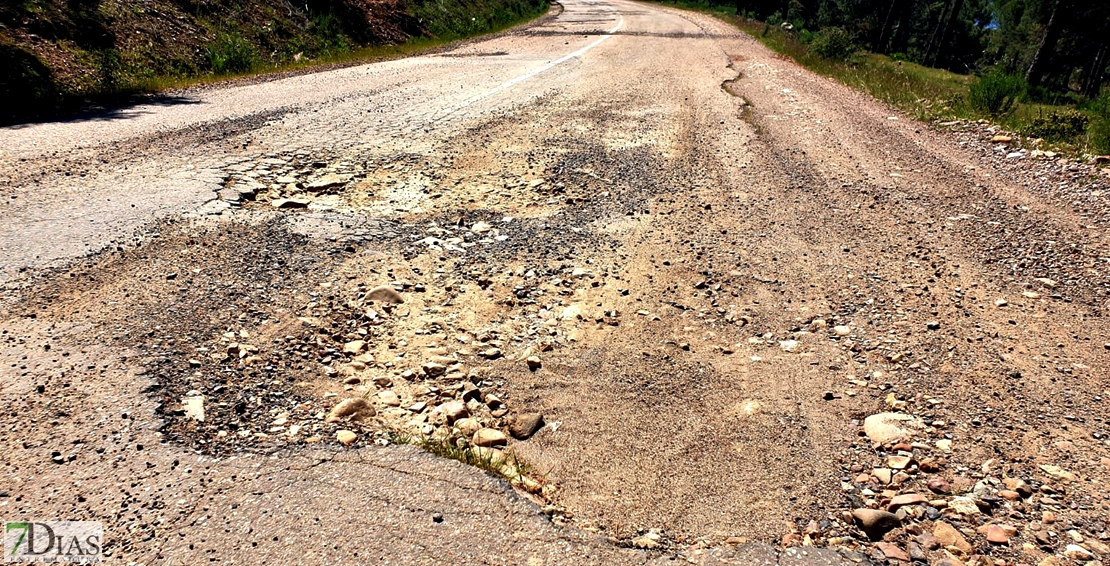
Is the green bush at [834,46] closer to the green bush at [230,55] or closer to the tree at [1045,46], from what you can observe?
the tree at [1045,46]

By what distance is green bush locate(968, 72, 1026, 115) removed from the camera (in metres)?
8.63

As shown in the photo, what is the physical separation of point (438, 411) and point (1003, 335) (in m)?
3.05

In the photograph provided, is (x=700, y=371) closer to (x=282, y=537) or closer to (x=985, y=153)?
(x=282, y=537)

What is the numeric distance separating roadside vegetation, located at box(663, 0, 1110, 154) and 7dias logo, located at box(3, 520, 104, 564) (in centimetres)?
848

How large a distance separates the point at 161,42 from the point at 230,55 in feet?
3.30

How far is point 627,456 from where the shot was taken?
2650mm

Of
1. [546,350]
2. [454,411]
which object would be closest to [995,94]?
[546,350]

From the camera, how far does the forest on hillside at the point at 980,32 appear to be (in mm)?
16828

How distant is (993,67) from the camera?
16672 millimetres

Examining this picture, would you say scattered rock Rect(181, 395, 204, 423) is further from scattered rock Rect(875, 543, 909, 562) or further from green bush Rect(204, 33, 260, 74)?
green bush Rect(204, 33, 260, 74)

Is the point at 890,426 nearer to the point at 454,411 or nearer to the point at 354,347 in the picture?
the point at 454,411

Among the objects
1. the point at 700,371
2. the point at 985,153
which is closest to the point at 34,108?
the point at 700,371

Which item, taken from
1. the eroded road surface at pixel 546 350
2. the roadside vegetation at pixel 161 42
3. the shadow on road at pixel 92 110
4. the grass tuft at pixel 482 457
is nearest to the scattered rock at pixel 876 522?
the eroded road surface at pixel 546 350

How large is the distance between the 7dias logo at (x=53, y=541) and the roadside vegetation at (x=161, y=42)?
21.4 feet
